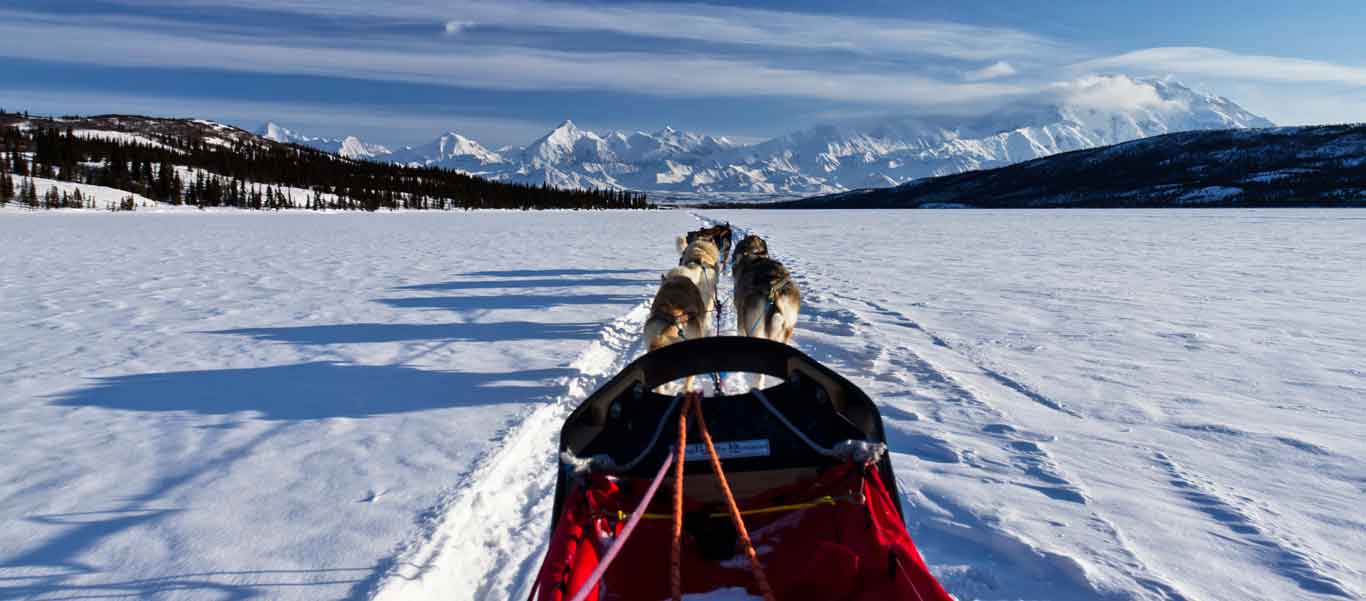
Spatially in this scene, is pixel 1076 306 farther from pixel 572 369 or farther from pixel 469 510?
pixel 469 510

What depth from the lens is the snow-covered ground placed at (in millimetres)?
2768

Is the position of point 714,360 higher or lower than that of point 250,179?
lower

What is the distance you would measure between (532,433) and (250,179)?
101584mm

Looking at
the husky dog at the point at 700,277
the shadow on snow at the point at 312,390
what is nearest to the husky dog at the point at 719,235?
the husky dog at the point at 700,277

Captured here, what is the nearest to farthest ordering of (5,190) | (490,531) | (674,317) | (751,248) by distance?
(490,531) < (674,317) < (751,248) < (5,190)

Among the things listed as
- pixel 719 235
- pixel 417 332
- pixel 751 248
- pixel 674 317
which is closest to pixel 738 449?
pixel 674 317

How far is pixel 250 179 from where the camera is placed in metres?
88.8

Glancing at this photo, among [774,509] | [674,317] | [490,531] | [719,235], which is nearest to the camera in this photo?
[774,509]

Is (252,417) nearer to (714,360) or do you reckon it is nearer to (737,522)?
(714,360)

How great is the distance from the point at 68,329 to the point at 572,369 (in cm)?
594

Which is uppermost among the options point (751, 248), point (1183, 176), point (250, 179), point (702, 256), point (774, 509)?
point (1183, 176)

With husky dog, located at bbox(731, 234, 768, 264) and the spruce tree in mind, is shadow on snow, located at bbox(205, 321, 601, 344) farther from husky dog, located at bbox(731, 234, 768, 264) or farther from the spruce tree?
the spruce tree

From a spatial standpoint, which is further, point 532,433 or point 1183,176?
point 1183,176

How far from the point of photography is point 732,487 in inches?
99.5
